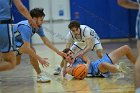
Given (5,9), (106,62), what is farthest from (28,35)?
(106,62)

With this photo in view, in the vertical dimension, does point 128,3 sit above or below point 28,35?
above

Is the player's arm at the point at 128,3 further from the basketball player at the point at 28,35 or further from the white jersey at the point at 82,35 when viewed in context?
the white jersey at the point at 82,35

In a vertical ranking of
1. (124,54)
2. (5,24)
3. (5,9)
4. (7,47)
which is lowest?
(124,54)

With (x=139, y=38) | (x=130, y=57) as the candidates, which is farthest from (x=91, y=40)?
(x=139, y=38)

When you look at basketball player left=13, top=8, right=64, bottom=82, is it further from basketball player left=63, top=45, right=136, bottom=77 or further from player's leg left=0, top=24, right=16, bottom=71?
player's leg left=0, top=24, right=16, bottom=71

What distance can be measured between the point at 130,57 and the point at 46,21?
31.9ft

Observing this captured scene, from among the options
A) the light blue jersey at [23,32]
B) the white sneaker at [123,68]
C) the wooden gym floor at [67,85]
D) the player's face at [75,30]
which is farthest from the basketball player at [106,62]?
the light blue jersey at [23,32]

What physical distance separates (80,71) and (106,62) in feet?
1.58

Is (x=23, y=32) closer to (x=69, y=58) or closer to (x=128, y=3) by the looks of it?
(x=69, y=58)

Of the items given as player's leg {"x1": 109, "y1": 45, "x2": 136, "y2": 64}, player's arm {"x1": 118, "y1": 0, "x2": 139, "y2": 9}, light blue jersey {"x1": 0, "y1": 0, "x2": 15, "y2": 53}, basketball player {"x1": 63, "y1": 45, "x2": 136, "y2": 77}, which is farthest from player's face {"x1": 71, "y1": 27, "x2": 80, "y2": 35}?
player's arm {"x1": 118, "y1": 0, "x2": 139, "y2": 9}

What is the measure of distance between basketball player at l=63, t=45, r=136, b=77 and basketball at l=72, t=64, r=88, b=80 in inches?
6.3

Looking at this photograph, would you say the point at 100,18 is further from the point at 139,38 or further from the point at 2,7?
the point at 139,38

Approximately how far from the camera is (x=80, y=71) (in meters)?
6.40

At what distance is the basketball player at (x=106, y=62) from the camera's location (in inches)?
251
